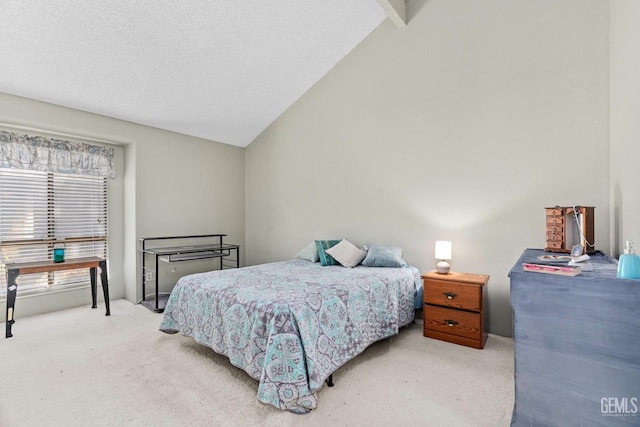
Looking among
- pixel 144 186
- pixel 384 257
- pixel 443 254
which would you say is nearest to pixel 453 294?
pixel 443 254

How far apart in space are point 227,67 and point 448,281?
342 centimetres

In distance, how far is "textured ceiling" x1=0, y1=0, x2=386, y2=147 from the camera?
269 cm

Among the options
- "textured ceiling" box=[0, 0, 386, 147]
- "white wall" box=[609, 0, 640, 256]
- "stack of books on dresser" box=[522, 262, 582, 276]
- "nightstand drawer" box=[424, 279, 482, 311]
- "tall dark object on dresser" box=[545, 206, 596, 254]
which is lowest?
"nightstand drawer" box=[424, 279, 482, 311]

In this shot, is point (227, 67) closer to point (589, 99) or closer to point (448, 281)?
point (448, 281)

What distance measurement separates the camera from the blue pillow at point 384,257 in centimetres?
332

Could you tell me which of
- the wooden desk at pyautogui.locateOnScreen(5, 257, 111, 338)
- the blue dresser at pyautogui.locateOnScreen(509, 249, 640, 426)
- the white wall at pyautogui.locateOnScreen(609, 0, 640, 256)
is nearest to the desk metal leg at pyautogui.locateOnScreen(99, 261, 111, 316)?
the wooden desk at pyautogui.locateOnScreen(5, 257, 111, 338)

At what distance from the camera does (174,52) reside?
3215mm

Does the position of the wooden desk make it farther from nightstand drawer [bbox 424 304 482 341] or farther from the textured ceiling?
nightstand drawer [bbox 424 304 482 341]

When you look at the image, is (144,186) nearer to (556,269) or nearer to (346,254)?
(346,254)

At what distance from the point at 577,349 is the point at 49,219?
16.8 feet

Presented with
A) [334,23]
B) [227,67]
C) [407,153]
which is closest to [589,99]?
[407,153]

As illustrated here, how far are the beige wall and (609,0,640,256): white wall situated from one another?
15.8ft

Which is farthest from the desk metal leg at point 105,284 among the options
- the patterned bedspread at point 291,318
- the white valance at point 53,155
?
the patterned bedspread at point 291,318

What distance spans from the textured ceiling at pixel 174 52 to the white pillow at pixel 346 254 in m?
2.40
